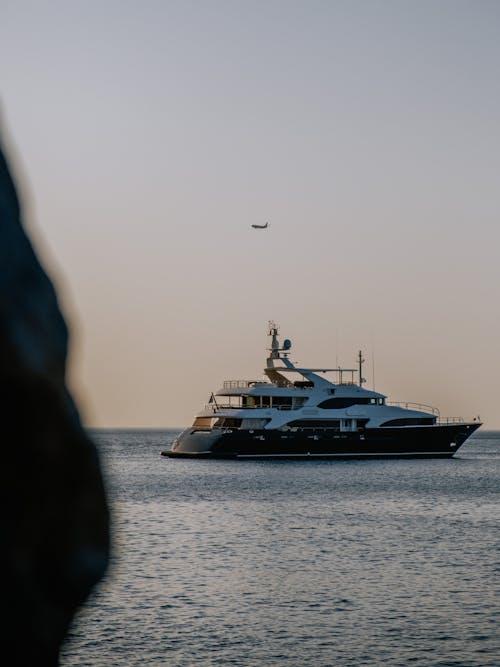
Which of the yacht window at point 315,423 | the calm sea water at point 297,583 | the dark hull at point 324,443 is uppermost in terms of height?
the yacht window at point 315,423

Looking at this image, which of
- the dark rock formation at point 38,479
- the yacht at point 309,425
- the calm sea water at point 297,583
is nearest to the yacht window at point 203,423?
the yacht at point 309,425

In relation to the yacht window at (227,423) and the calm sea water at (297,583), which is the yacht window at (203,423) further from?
the calm sea water at (297,583)

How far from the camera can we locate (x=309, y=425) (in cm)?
7400

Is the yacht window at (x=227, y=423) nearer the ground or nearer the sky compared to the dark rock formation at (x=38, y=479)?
nearer the sky

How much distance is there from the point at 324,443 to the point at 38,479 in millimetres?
71351

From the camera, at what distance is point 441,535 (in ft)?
119

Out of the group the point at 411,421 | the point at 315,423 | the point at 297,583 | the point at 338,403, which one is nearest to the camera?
the point at 297,583

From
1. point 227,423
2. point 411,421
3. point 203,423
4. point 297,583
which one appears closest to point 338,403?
point 411,421

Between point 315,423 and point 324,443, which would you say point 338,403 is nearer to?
point 315,423

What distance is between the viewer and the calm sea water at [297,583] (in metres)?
18.2

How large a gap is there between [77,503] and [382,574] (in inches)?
976

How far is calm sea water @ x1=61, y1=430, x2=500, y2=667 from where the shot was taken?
59.8 ft

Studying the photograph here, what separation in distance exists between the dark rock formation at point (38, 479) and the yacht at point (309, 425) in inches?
2717

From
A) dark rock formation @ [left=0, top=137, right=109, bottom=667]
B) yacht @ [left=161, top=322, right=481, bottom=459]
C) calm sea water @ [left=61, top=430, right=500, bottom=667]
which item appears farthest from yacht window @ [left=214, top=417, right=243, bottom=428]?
dark rock formation @ [left=0, top=137, right=109, bottom=667]
